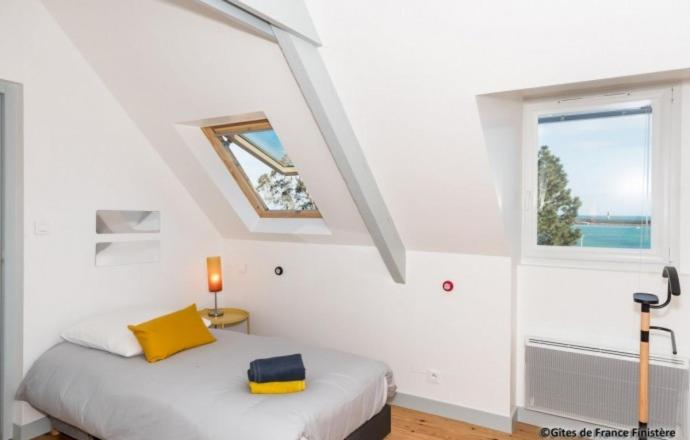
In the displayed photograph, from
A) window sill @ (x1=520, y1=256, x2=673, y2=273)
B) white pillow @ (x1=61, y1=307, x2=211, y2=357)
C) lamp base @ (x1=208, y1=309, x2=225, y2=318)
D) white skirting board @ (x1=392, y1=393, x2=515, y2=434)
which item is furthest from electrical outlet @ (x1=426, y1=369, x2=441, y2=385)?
Result: white pillow @ (x1=61, y1=307, x2=211, y2=357)

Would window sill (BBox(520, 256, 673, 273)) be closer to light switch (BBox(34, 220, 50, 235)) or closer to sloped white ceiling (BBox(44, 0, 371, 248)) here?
sloped white ceiling (BBox(44, 0, 371, 248))

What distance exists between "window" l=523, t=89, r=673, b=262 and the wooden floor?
116 centimetres

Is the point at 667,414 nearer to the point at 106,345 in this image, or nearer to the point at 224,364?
the point at 224,364

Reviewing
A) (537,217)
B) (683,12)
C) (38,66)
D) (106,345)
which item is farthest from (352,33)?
(106,345)

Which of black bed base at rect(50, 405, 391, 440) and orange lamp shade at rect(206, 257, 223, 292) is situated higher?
orange lamp shade at rect(206, 257, 223, 292)

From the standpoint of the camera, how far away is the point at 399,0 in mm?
2006

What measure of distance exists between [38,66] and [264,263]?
2134 mm

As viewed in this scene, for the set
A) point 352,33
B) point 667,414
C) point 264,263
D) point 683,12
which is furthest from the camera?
point 264,263

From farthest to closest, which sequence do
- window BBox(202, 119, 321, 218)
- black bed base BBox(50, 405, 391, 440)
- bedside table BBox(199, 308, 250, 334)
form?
bedside table BBox(199, 308, 250, 334)
window BBox(202, 119, 321, 218)
black bed base BBox(50, 405, 391, 440)

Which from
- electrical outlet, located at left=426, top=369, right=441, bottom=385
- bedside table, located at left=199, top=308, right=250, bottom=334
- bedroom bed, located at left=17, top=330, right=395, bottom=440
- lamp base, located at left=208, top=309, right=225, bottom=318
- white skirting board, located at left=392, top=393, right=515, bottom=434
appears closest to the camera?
bedroom bed, located at left=17, top=330, right=395, bottom=440

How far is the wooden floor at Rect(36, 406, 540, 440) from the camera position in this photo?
9.38 feet

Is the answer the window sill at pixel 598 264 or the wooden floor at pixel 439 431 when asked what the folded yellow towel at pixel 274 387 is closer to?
the wooden floor at pixel 439 431

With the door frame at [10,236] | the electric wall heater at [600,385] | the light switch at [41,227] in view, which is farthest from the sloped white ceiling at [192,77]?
the electric wall heater at [600,385]

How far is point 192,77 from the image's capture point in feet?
9.11
